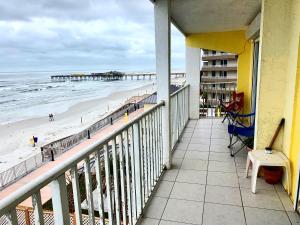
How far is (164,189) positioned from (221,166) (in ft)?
3.47

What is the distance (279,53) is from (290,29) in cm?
27

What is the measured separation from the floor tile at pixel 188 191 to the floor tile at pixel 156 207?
0.16 m

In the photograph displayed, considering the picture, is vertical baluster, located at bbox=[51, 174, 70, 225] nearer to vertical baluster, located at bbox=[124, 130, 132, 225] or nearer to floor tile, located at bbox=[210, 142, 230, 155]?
vertical baluster, located at bbox=[124, 130, 132, 225]

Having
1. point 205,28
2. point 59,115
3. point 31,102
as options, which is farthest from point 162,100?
point 31,102

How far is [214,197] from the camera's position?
8.41 feet

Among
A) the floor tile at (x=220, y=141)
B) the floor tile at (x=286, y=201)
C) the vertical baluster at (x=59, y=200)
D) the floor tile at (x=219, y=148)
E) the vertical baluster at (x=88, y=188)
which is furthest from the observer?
the floor tile at (x=220, y=141)

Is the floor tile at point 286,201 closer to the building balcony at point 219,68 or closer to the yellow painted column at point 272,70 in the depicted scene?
the yellow painted column at point 272,70

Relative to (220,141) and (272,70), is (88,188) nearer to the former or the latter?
(272,70)

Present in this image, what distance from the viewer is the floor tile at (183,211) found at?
2.21 meters

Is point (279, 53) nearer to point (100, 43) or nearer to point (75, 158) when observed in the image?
point (75, 158)

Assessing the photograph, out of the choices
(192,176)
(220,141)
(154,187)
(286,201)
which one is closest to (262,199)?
(286,201)

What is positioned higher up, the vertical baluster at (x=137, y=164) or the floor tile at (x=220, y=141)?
the vertical baluster at (x=137, y=164)

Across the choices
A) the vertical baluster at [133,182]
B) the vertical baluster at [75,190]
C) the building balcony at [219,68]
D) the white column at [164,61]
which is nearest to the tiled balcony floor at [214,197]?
the vertical baluster at [133,182]

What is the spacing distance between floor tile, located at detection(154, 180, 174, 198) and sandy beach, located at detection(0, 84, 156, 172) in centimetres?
878
